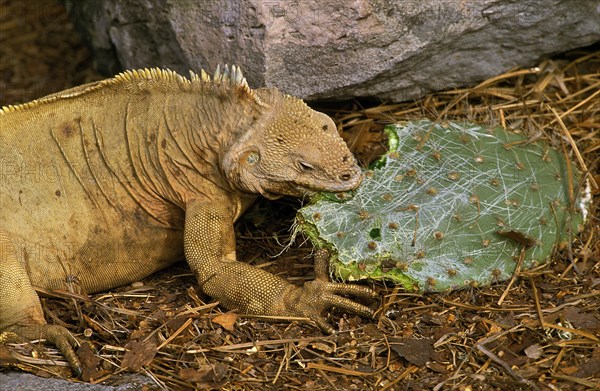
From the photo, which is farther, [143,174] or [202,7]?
[202,7]

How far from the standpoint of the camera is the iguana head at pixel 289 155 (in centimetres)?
488

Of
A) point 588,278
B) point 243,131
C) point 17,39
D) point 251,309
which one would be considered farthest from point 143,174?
point 17,39

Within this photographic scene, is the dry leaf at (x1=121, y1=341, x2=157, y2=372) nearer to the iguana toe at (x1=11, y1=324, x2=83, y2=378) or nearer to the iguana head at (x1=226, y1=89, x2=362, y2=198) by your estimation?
the iguana toe at (x1=11, y1=324, x2=83, y2=378)

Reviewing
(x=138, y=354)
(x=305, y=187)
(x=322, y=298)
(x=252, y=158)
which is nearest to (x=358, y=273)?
(x=322, y=298)

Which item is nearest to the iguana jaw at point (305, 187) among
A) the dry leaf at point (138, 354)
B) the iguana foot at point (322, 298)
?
the iguana foot at point (322, 298)

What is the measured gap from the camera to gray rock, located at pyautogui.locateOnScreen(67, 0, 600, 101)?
17.8ft

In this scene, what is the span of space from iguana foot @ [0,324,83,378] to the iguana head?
4.13 feet

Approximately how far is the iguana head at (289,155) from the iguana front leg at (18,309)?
4.19ft

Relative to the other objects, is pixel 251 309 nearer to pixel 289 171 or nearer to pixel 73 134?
pixel 289 171

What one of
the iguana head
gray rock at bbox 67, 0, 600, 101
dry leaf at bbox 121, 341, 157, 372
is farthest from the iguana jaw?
dry leaf at bbox 121, 341, 157, 372

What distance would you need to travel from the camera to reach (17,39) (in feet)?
26.1

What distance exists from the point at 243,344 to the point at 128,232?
110 cm

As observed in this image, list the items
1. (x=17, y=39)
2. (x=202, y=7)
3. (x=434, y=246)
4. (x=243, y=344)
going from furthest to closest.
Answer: (x=17, y=39), (x=202, y=7), (x=434, y=246), (x=243, y=344)

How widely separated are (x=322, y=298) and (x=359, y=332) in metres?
0.28
